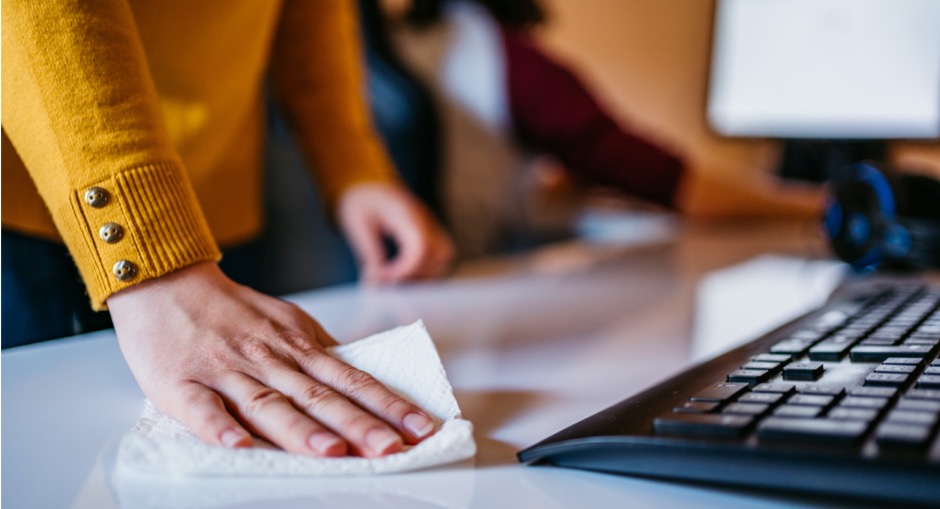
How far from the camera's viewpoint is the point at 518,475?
0.32 metres

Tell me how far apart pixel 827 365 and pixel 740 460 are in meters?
0.12

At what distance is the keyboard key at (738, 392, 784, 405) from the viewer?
31 cm

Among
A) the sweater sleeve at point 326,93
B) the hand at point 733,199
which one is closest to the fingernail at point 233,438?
the sweater sleeve at point 326,93

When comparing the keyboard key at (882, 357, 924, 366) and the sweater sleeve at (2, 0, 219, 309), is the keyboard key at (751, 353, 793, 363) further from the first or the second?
the sweater sleeve at (2, 0, 219, 309)

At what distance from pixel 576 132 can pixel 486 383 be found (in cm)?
91

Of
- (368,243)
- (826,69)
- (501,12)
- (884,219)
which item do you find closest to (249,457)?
(368,243)

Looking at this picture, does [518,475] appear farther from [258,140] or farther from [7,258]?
[258,140]

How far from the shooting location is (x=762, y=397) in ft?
1.03

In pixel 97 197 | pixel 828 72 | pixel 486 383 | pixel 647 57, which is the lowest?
pixel 486 383

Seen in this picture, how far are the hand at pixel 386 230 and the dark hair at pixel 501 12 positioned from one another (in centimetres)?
54

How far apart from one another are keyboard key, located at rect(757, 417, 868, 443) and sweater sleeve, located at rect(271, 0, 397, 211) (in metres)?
0.60

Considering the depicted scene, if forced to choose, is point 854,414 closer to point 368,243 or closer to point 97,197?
point 97,197

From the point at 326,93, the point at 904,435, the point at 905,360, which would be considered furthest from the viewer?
the point at 326,93

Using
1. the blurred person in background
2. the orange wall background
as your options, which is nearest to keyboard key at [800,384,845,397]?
the blurred person in background
